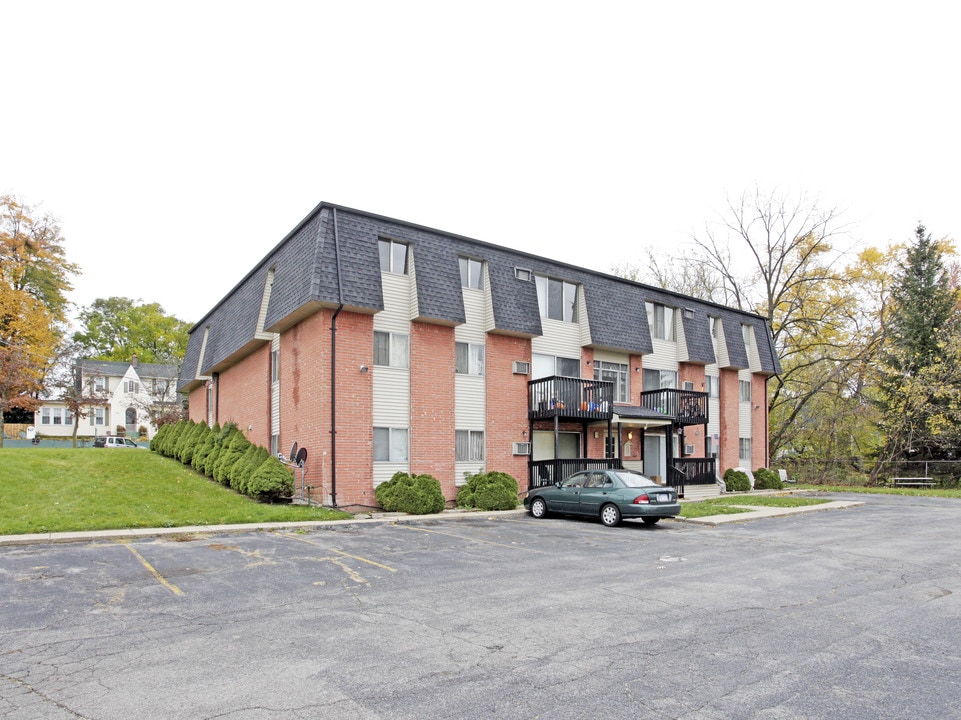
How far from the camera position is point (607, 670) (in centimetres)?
550

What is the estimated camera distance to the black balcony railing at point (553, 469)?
2245 centimetres

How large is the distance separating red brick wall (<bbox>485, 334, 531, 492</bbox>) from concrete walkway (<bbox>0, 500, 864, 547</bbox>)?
2.61m

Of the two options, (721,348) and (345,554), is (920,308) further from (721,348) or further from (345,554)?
(345,554)

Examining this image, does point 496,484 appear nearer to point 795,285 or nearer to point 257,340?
point 257,340

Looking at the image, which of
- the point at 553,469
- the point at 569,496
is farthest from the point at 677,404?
the point at 569,496

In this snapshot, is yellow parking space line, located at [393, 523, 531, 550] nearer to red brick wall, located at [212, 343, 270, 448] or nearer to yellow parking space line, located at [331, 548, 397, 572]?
yellow parking space line, located at [331, 548, 397, 572]

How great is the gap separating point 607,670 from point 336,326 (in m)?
14.9

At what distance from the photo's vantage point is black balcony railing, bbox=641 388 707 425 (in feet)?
88.6

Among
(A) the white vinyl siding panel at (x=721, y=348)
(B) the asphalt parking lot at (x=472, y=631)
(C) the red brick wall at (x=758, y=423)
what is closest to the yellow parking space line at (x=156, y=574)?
(B) the asphalt parking lot at (x=472, y=631)

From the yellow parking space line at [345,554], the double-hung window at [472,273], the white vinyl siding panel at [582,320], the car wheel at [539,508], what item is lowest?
the car wheel at [539,508]

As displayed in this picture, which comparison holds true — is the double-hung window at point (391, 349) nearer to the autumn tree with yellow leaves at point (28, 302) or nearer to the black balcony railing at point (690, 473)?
the black balcony railing at point (690, 473)

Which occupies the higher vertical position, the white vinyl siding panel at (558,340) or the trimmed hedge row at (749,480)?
the white vinyl siding panel at (558,340)

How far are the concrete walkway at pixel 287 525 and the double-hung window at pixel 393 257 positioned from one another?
7436 millimetres

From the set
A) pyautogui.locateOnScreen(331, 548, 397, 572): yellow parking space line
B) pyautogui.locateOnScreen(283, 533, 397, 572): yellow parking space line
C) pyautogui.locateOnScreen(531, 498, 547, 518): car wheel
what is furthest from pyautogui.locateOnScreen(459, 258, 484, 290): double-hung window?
pyautogui.locateOnScreen(331, 548, 397, 572): yellow parking space line
